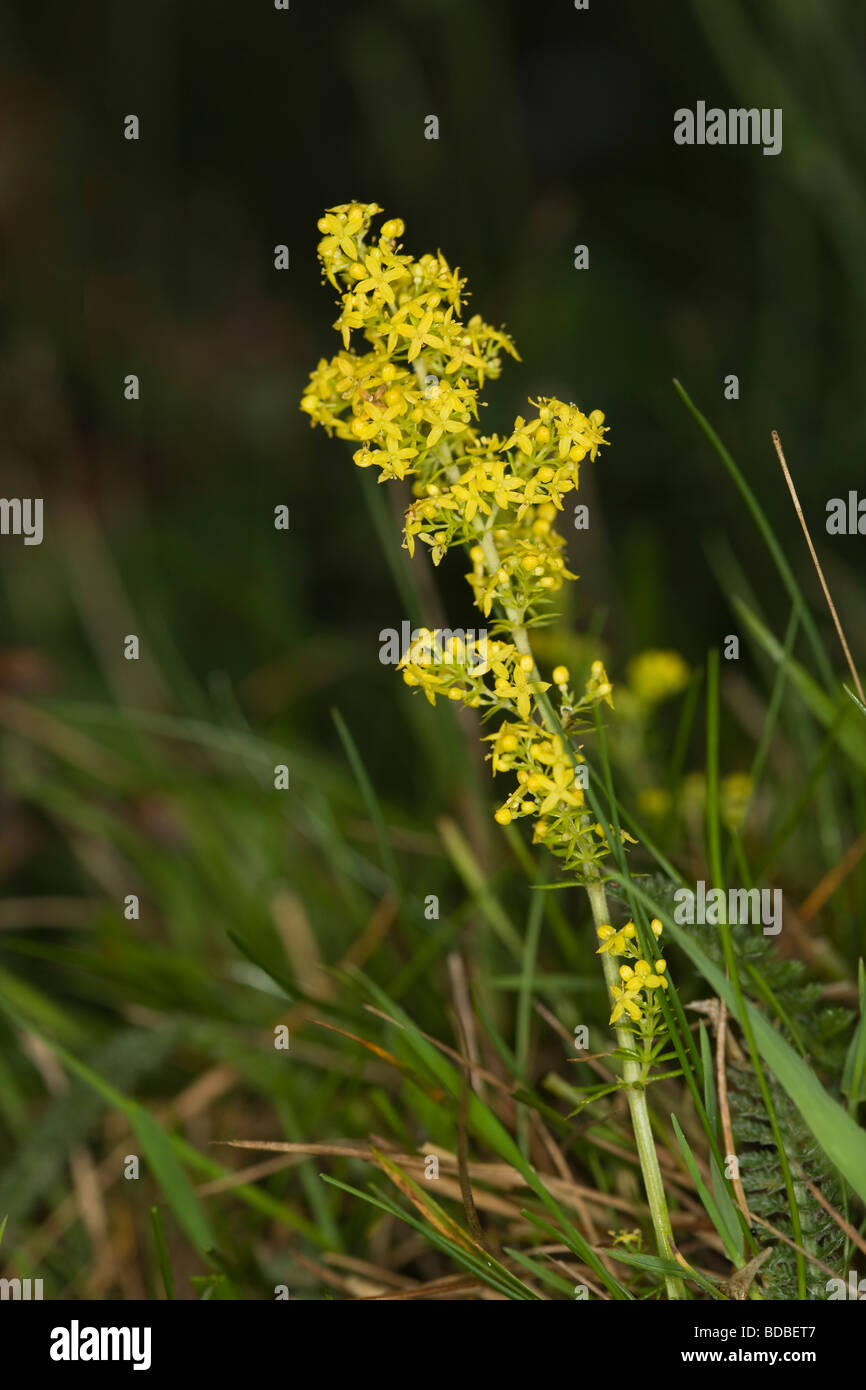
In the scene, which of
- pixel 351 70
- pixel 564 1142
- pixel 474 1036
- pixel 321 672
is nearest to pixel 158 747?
pixel 321 672

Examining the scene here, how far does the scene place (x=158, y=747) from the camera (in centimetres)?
188

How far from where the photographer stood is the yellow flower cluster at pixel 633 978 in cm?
67

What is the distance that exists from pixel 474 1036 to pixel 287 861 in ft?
1.83

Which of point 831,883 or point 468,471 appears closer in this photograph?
point 468,471

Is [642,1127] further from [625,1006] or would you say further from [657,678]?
[657,678]

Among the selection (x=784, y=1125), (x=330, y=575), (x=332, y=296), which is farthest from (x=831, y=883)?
(x=332, y=296)

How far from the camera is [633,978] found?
67cm

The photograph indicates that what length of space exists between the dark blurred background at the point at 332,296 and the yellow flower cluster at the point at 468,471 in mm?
1009

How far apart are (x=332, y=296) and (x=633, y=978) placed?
6.62 ft

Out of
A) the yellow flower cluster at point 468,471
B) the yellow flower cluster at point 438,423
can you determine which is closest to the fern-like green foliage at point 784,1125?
the yellow flower cluster at point 468,471

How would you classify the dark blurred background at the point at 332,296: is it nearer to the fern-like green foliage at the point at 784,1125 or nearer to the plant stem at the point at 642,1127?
the fern-like green foliage at the point at 784,1125

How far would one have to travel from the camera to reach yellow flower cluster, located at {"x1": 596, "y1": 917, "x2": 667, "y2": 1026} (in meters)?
0.67

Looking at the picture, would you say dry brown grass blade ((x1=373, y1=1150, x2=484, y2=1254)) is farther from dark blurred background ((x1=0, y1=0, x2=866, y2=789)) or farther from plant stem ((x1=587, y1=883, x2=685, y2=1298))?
dark blurred background ((x1=0, y1=0, x2=866, y2=789))

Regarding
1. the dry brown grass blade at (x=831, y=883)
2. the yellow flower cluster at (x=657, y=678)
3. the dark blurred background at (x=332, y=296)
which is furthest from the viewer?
the dark blurred background at (x=332, y=296)
